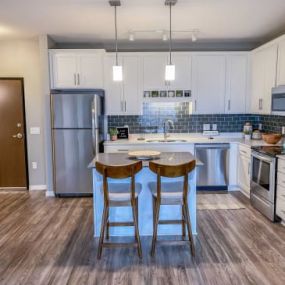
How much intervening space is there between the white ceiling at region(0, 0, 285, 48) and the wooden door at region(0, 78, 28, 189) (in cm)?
91

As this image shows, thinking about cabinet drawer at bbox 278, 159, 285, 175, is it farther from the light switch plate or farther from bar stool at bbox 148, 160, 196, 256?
the light switch plate

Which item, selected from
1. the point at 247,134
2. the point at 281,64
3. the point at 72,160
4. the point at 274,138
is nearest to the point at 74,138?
the point at 72,160

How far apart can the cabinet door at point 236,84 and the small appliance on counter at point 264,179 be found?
1.28 m

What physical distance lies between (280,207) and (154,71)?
2978 mm

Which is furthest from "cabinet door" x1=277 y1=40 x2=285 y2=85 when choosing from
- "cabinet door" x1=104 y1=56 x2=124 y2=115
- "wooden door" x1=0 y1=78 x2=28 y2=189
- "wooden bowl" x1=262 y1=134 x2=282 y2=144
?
"wooden door" x1=0 y1=78 x2=28 y2=189

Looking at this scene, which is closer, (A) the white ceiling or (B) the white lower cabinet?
(A) the white ceiling

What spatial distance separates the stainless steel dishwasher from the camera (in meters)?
5.09

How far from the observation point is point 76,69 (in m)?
5.06

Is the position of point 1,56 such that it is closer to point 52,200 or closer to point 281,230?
point 52,200

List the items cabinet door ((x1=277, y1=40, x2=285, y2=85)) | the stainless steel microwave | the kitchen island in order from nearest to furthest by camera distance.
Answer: the kitchen island, the stainless steel microwave, cabinet door ((x1=277, y1=40, x2=285, y2=85))

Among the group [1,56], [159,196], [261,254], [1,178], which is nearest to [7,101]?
[1,56]

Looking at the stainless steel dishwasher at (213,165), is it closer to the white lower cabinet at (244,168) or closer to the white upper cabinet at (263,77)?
the white lower cabinet at (244,168)

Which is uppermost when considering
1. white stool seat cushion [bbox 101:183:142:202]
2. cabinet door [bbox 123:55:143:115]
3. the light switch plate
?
cabinet door [bbox 123:55:143:115]

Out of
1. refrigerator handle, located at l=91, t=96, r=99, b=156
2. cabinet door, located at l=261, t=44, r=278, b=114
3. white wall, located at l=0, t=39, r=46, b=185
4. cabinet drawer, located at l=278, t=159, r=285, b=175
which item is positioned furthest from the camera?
white wall, located at l=0, t=39, r=46, b=185
